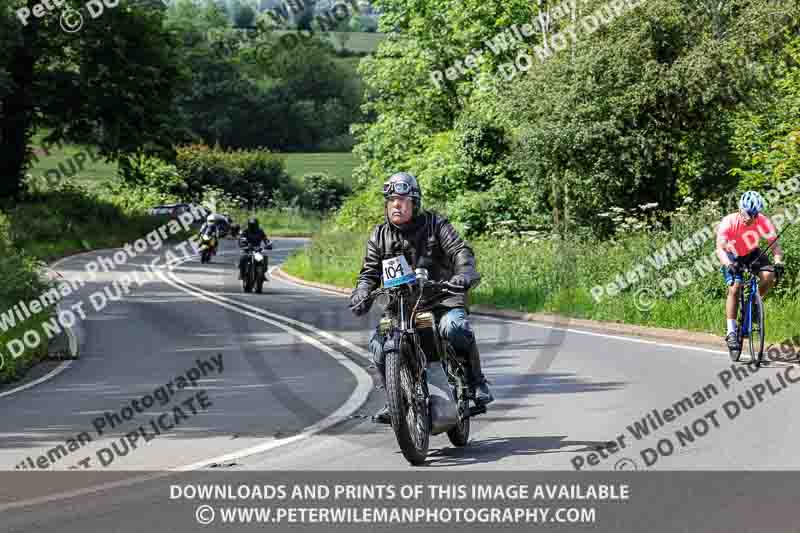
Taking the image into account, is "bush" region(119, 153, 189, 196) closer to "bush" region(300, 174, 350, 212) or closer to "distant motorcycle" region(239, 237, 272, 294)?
"bush" region(300, 174, 350, 212)

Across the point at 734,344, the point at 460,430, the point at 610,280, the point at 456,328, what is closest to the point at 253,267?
the point at 610,280

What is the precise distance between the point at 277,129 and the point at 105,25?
218 feet

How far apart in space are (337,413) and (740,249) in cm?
582

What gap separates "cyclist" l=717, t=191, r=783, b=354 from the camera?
15336mm

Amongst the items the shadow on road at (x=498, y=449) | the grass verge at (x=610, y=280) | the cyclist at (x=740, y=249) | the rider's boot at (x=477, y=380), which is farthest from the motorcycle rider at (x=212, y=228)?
the rider's boot at (x=477, y=380)

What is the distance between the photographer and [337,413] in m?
12.3

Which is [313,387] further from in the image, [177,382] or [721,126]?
[721,126]

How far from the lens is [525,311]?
25.3 meters

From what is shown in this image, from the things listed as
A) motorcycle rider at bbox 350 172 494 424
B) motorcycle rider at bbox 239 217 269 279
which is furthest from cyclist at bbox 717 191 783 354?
motorcycle rider at bbox 239 217 269 279

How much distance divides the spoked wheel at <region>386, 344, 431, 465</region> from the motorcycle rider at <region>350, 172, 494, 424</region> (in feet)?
1.33

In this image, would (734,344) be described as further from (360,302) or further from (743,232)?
(360,302)

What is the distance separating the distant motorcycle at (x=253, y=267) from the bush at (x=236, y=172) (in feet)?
173

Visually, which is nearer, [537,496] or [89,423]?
[537,496]

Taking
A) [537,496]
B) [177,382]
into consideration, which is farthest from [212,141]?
[537,496]
